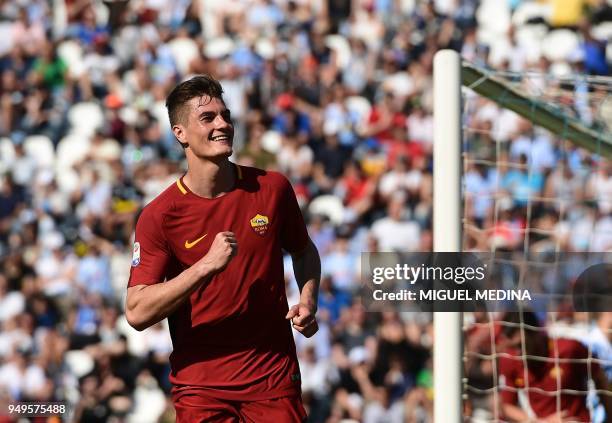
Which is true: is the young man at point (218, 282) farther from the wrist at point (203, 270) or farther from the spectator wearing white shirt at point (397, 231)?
the spectator wearing white shirt at point (397, 231)

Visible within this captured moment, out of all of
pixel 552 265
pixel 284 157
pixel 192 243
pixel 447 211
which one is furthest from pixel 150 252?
pixel 284 157

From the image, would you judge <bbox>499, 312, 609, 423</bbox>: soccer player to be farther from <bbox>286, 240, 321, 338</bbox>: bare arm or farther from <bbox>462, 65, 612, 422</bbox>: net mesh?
<bbox>286, 240, 321, 338</bbox>: bare arm

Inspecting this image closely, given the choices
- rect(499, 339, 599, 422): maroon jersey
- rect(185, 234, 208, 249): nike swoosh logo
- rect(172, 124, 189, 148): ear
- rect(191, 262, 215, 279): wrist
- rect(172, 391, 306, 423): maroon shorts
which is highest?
rect(172, 124, 189, 148): ear

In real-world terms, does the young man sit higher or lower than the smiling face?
lower

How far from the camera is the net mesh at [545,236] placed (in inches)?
300

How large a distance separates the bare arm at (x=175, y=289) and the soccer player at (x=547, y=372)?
3106 mm

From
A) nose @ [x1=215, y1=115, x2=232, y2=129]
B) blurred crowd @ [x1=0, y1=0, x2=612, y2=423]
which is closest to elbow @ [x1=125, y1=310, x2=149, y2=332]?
nose @ [x1=215, y1=115, x2=232, y2=129]

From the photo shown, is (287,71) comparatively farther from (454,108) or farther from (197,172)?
(197,172)

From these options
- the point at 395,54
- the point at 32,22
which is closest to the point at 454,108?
the point at 395,54

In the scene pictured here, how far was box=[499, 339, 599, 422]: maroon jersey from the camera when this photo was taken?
25.1 ft

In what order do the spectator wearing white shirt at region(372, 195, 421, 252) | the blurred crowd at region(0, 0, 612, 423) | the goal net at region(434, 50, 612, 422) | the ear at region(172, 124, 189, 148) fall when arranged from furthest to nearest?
the spectator wearing white shirt at region(372, 195, 421, 252), the blurred crowd at region(0, 0, 612, 423), the goal net at region(434, 50, 612, 422), the ear at region(172, 124, 189, 148)

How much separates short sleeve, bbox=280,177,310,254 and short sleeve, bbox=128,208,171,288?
54cm

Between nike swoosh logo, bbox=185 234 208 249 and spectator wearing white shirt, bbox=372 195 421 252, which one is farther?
spectator wearing white shirt, bbox=372 195 421 252

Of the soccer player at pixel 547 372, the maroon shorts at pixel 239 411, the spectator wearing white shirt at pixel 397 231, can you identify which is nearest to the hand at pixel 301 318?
the maroon shorts at pixel 239 411
